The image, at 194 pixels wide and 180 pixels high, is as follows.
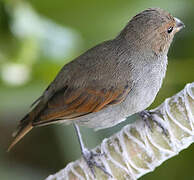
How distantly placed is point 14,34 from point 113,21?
749 millimetres

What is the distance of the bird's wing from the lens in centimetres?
268

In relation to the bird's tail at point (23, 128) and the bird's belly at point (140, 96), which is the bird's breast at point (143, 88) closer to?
the bird's belly at point (140, 96)

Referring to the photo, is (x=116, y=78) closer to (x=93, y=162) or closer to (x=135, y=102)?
(x=135, y=102)

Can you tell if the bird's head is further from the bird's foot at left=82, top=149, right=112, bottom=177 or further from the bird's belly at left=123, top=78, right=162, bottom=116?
the bird's foot at left=82, top=149, right=112, bottom=177

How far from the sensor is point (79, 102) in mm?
2727

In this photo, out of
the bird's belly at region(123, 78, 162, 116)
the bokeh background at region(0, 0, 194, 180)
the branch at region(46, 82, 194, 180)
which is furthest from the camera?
the bokeh background at region(0, 0, 194, 180)

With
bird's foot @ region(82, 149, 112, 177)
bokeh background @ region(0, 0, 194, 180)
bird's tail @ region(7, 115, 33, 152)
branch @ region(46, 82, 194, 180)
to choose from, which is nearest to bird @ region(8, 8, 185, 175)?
bird's tail @ region(7, 115, 33, 152)

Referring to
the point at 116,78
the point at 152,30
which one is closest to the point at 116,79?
the point at 116,78

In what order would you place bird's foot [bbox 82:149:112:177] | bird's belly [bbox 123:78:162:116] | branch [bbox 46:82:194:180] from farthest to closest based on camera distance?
bird's belly [bbox 123:78:162:116] → bird's foot [bbox 82:149:112:177] → branch [bbox 46:82:194:180]

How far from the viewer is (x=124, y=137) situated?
2.19m

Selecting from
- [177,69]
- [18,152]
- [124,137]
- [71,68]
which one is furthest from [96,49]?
[18,152]

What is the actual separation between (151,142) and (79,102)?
70 cm

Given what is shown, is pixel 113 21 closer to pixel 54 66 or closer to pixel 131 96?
pixel 54 66

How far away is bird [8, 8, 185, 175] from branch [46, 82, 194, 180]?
17.9 inches
